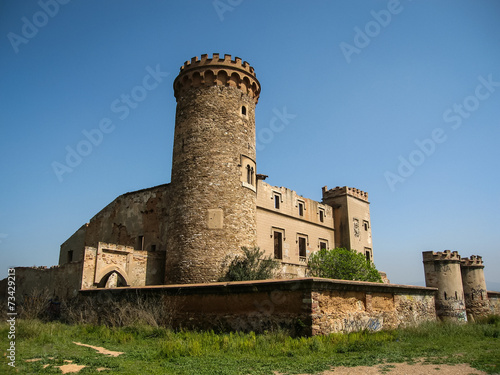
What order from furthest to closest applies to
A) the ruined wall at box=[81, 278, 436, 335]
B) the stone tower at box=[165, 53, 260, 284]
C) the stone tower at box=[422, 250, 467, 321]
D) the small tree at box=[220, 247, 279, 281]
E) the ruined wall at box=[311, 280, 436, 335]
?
1. the stone tower at box=[422, 250, 467, 321]
2. the stone tower at box=[165, 53, 260, 284]
3. the small tree at box=[220, 247, 279, 281]
4. the ruined wall at box=[311, 280, 436, 335]
5. the ruined wall at box=[81, 278, 436, 335]

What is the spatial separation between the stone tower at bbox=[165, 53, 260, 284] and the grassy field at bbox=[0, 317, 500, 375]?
6.37 meters

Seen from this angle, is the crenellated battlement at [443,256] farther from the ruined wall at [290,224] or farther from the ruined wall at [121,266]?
the ruined wall at [121,266]

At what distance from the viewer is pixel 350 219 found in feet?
92.6

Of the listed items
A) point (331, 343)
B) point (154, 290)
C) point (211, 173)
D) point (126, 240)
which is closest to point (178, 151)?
point (211, 173)

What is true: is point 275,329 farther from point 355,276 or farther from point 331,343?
point 355,276

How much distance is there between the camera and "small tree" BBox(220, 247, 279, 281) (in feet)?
55.8

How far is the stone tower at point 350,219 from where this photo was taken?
28141 mm

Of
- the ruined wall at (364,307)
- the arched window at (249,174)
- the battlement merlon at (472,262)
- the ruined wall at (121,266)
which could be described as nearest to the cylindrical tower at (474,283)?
the battlement merlon at (472,262)

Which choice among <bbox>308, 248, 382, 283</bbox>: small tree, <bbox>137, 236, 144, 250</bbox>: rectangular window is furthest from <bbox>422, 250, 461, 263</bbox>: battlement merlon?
<bbox>137, 236, 144, 250</bbox>: rectangular window

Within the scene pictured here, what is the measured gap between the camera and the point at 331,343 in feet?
31.0

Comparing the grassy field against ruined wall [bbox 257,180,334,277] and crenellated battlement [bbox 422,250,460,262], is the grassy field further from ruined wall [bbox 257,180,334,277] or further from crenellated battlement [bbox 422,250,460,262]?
crenellated battlement [bbox 422,250,460,262]

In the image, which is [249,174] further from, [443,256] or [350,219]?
[443,256]

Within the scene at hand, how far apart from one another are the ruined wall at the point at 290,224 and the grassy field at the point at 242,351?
11.2 meters

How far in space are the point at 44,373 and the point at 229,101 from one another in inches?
592
